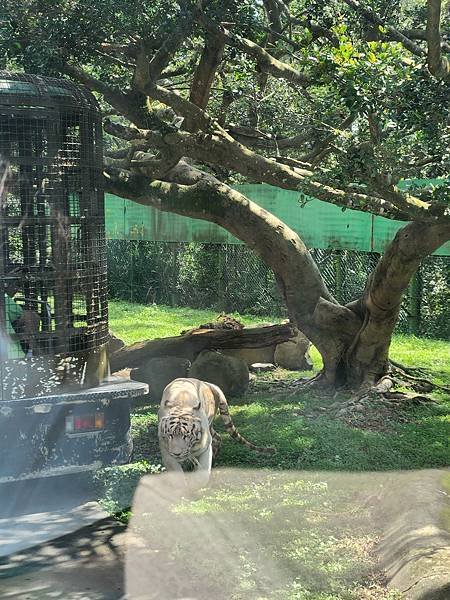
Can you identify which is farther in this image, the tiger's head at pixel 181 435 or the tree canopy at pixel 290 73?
the tiger's head at pixel 181 435

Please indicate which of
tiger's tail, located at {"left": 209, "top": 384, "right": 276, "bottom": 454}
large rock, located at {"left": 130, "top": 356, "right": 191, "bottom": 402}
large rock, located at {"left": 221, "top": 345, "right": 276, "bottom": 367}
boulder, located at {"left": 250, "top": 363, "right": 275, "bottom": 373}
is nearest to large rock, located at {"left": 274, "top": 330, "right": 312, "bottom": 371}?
large rock, located at {"left": 221, "top": 345, "right": 276, "bottom": 367}

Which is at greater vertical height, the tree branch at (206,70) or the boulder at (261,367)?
the tree branch at (206,70)

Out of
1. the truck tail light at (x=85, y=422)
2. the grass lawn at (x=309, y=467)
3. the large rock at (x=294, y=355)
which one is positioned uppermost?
the truck tail light at (x=85, y=422)

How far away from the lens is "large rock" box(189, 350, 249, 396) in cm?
973

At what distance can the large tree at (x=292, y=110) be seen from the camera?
6121 mm

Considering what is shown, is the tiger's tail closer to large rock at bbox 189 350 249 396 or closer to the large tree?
large rock at bbox 189 350 249 396

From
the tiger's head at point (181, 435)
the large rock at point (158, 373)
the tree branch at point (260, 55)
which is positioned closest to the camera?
the tiger's head at point (181, 435)

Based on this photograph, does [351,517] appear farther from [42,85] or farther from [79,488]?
[42,85]

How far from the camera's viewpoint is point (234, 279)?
17.4 metres

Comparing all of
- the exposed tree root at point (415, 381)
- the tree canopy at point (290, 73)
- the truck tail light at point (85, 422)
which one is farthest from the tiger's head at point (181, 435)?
the exposed tree root at point (415, 381)

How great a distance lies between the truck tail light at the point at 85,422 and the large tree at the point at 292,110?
8.63ft

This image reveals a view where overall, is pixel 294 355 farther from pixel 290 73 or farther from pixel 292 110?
pixel 290 73

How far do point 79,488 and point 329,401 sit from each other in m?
3.62

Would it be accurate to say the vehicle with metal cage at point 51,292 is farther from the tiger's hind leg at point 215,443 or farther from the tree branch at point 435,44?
the tree branch at point 435,44
